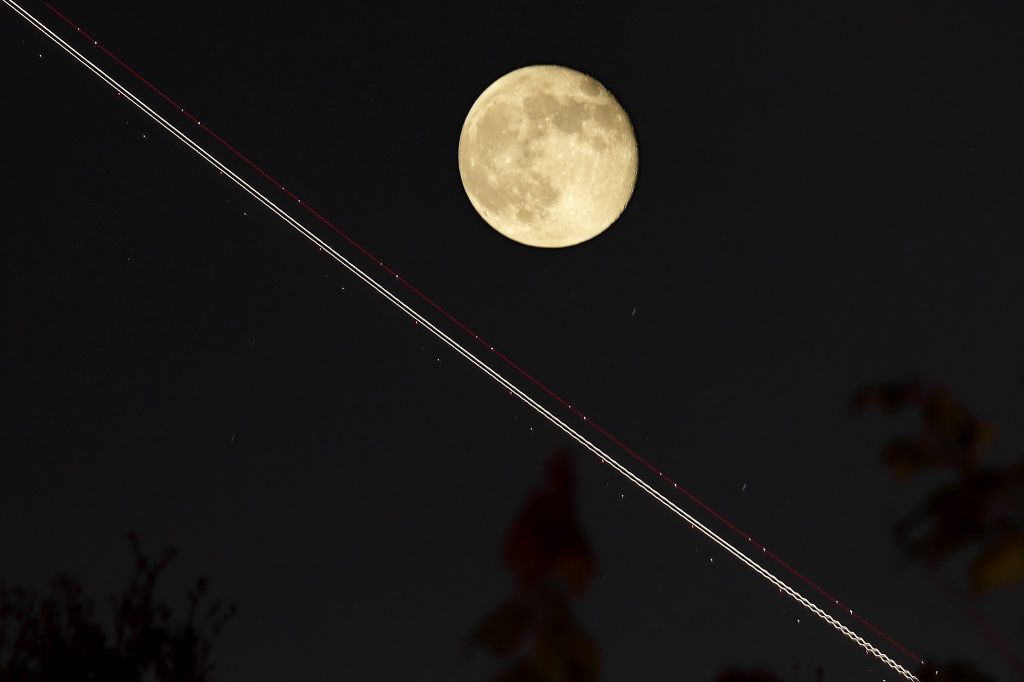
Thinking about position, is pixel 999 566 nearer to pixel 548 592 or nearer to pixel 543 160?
pixel 548 592

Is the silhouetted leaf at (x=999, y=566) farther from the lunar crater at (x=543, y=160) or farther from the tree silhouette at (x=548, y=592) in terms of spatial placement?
the lunar crater at (x=543, y=160)

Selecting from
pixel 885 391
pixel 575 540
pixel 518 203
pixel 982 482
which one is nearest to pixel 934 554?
pixel 982 482

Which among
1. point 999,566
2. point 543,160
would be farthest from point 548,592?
point 543,160

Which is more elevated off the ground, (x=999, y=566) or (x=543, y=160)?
(x=543, y=160)

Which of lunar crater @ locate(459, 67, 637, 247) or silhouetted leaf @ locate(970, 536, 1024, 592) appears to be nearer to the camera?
silhouetted leaf @ locate(970, 536, 1024, 592)

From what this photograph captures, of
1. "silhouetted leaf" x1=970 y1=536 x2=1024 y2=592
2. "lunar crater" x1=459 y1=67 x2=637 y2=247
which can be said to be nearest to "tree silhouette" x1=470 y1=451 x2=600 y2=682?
"silhouetted leaf" x1=970 y1=536 x2=1024 y2=592

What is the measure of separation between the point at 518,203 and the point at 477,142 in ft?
4.21

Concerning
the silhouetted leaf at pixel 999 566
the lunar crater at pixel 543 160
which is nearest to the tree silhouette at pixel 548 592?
the silhouetted leaf at pixel 999 566

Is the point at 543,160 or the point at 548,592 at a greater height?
the point at 543,160

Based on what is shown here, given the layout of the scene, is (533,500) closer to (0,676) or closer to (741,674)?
(741,674)

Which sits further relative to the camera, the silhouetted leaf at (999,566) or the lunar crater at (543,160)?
the lunar crater at (543,160)

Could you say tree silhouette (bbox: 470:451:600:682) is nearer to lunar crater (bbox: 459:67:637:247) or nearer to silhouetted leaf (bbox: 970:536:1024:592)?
silhouetted leaf (bbox: 970:536:1024:592)

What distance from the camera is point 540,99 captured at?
14859 millimetres

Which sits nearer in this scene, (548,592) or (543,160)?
(548,592)
